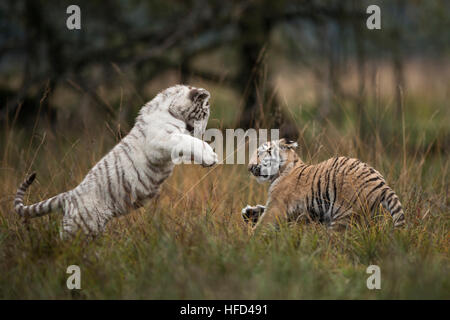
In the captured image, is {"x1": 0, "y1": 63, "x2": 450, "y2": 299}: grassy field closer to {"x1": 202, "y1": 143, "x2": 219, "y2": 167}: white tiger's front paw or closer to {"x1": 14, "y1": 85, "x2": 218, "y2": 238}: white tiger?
{"x1": 14, "y1": 85, "x2": 218, "y2": 238}: white tiger

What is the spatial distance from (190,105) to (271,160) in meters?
0.79

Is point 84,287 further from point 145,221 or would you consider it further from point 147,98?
point 147,98

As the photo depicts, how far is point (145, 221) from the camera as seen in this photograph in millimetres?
3916

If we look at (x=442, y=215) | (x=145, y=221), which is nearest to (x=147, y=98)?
(x=145, y=221)

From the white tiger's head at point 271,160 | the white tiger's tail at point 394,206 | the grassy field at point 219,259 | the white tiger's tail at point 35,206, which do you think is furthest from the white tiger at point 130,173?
the white tiger's tail at point 394,206

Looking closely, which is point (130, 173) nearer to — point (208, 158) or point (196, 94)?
point (208, 158)

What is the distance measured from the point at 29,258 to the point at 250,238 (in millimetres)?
1560

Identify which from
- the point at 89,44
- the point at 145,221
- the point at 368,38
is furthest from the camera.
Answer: the point at 89,44

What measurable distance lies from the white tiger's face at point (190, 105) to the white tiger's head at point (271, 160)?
525 mm

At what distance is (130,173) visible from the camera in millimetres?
3768

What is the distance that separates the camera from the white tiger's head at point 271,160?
398cm

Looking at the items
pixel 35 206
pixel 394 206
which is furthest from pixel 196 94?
pixel 394 206
